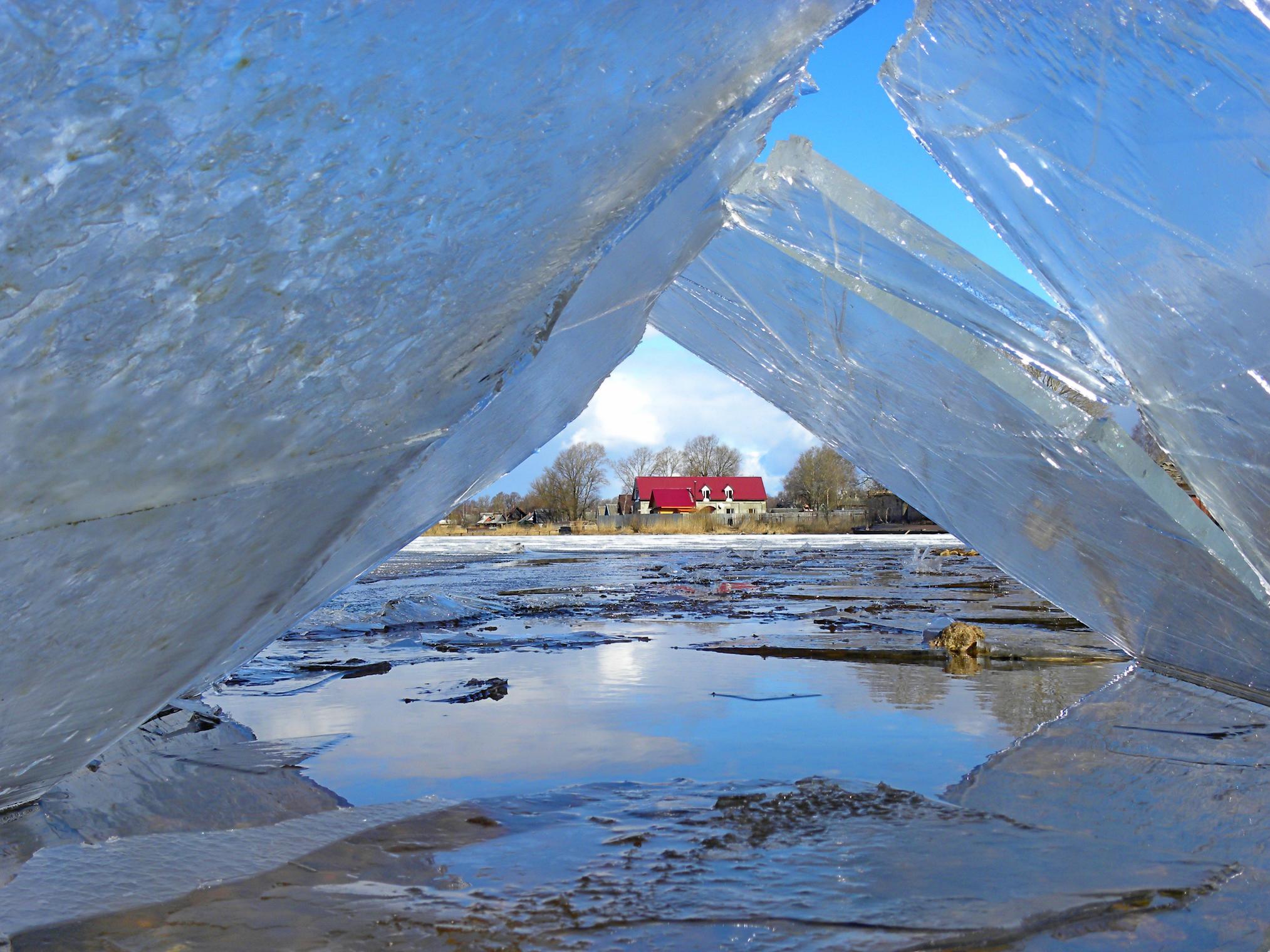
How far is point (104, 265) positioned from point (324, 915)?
1.22 m

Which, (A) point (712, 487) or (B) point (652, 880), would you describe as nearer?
(B) point (652, 880)

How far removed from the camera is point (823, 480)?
68.9 metres

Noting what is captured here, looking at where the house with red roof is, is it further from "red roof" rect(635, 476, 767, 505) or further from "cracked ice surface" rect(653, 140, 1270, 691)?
"cracked ice surface" rect(653, 140, 1270, 691)

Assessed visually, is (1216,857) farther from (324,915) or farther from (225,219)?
(225,219)

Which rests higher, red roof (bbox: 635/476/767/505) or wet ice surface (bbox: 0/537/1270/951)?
red roof (bbox: 635/476/767/505)

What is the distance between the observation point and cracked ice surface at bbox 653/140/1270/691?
310 cm

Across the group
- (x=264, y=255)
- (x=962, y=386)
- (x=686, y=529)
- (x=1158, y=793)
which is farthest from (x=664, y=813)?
(x=686, y=529)

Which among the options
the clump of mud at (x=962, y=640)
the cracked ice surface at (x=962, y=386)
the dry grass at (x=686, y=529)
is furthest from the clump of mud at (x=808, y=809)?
the dry grass at (x=686, y=529)

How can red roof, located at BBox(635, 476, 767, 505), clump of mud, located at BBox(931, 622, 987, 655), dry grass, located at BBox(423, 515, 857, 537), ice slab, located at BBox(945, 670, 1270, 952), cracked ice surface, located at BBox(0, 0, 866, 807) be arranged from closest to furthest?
cracked ice surface, located at BBox(0, 0, 866, 807) → ice slab, located at BBox(945, 670, 1270, 952) → clump of mud, located at BBox(931, 622, 987, 655) → dry grass, located at BBox(423, 515, 857, 537) → red roof, located at BBox(635, 476, 767, 505)

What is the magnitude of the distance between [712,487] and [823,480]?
10.3 meters

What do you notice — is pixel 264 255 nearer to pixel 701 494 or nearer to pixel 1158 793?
pixel 1158 793

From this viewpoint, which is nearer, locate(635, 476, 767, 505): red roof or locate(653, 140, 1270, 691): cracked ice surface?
locate(653, 140, 1270, 691): cracked ice surface

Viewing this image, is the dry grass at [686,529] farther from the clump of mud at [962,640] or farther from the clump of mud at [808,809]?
the clump of mud at [808,809]

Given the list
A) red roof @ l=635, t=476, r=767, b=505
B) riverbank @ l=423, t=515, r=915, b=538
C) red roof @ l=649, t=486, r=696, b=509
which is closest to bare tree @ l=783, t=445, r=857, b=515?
red roof @ l=635, t=476, r=767, b=505
